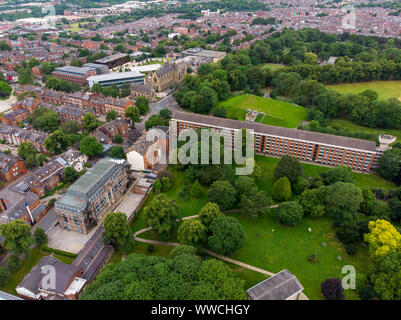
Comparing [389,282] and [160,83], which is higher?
[160,83]

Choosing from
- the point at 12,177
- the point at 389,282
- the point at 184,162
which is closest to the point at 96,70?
the point at 12,177

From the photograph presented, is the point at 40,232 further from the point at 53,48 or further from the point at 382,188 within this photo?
the point at 53,48

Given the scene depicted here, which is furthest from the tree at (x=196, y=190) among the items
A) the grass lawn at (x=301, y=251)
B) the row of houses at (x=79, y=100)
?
the row of houses at (x=79, y=100)

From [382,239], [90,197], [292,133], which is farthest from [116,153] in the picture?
[382,239]

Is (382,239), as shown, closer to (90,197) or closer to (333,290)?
(333,290)

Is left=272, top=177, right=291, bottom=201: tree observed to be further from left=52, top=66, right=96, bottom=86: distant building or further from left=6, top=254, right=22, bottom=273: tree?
left=52, top=66, right=96, bottom=86: distant building

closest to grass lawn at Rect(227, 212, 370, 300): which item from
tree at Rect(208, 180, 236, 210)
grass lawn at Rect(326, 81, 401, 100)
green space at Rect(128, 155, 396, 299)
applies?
green space at Rect(128, 155, 396, 299)
